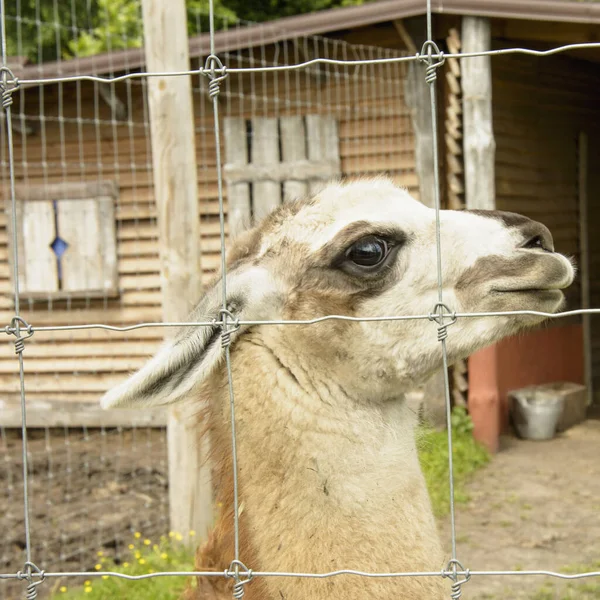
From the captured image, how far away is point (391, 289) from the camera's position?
95.8 inches

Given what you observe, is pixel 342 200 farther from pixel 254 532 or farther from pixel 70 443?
pixel 70 443

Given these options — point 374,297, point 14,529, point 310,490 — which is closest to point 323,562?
point 310,490

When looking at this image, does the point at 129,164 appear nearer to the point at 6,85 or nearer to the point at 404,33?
the point at 404,33

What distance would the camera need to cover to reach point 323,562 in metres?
2.22

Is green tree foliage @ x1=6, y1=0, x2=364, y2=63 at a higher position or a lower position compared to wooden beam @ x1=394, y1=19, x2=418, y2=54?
higher

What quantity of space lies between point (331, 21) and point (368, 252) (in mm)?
5398

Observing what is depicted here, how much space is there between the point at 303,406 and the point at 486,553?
314cm

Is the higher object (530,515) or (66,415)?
(66,415)

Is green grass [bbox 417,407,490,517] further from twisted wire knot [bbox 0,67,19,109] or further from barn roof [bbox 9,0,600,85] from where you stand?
twisted wire knot [bbox 0,67,19,109]

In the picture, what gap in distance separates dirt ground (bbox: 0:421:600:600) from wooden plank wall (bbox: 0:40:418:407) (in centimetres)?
131

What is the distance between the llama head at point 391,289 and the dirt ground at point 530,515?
236 cm

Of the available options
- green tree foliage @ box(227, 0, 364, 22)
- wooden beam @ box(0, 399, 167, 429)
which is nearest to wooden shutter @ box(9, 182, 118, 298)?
wooden beam @ box(0, 399, 167, 429)

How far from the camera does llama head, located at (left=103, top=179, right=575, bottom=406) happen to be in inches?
93.1

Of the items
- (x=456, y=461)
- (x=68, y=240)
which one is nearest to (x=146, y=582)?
(x=456, y=461)
